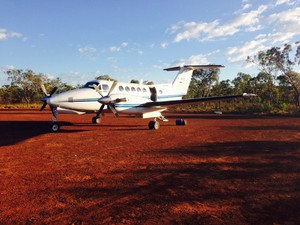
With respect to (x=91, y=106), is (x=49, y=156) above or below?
below

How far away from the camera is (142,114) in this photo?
51.2 ft

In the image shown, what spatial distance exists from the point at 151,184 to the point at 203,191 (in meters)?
1.28

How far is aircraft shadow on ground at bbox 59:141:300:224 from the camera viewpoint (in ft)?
Answer: 13.2

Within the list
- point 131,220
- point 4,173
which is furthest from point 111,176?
point 4,173

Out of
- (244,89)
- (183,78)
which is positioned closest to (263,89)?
(244,89)

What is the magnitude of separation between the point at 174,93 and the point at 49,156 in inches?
596

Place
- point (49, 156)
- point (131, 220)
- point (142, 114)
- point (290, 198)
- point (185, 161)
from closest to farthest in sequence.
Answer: point (131, 220)
point (290, 198)
point (185, 161)
point (49, 156)
point (142, 114)

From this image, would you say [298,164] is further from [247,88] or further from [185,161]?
[247,88]

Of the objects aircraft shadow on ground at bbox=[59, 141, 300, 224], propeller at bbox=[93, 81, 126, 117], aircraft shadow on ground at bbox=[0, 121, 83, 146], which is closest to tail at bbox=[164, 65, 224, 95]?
propeller at bbox=[93, 81, 126, 117]

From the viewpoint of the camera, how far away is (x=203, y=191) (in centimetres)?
505

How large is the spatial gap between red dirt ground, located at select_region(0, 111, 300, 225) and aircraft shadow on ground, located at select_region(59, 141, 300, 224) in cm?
2

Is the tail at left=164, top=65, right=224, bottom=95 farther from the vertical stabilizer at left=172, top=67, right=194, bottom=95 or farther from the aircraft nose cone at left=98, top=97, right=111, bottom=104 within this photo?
the aircraft nose cone at left=98, top=97, right=111, bottom=104

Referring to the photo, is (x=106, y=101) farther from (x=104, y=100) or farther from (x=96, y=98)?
(x=96, y=98)

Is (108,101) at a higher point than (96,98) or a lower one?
lower
